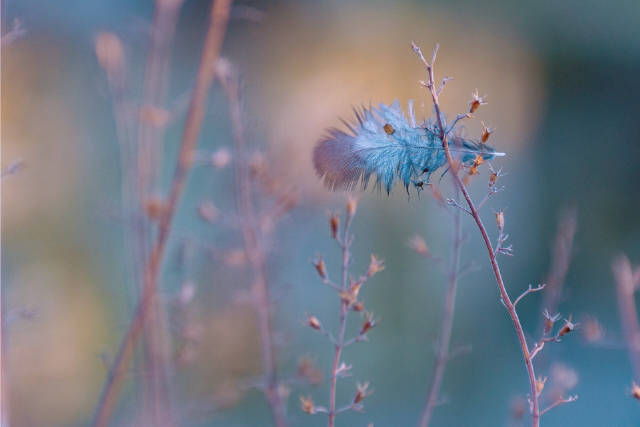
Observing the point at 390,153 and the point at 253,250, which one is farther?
the point at 253,250

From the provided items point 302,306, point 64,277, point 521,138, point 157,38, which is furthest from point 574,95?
point 64,277

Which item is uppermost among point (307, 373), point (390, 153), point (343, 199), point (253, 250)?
point (390, 153)

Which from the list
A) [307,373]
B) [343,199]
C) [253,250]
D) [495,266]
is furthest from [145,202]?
[343,199]

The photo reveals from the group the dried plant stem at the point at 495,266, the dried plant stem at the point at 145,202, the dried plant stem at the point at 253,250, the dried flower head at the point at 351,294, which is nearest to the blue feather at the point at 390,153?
the dried plant stem at the point at 495,266

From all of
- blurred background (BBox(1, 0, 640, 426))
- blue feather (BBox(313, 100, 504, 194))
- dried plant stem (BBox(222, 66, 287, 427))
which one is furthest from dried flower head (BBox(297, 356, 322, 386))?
blurred background (BBox(1, 0, 640, 426))

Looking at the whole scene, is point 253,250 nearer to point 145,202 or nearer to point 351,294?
point 145,202

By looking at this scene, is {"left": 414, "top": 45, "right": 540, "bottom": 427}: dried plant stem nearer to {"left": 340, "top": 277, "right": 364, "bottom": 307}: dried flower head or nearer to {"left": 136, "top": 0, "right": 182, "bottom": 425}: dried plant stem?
{"left": 340, "top": 277, "right": 364, "bottom": 307}: dried flower head

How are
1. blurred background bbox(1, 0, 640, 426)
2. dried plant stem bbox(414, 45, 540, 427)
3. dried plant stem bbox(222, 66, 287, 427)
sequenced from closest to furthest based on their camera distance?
1. dried plant stem bbox(414, 45, 540, 427)
2. dried plant stem bbox(222, 66, 287, 427)
3. blurred background bbox(1, 0, 640, 426)

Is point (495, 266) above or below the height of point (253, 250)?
above
